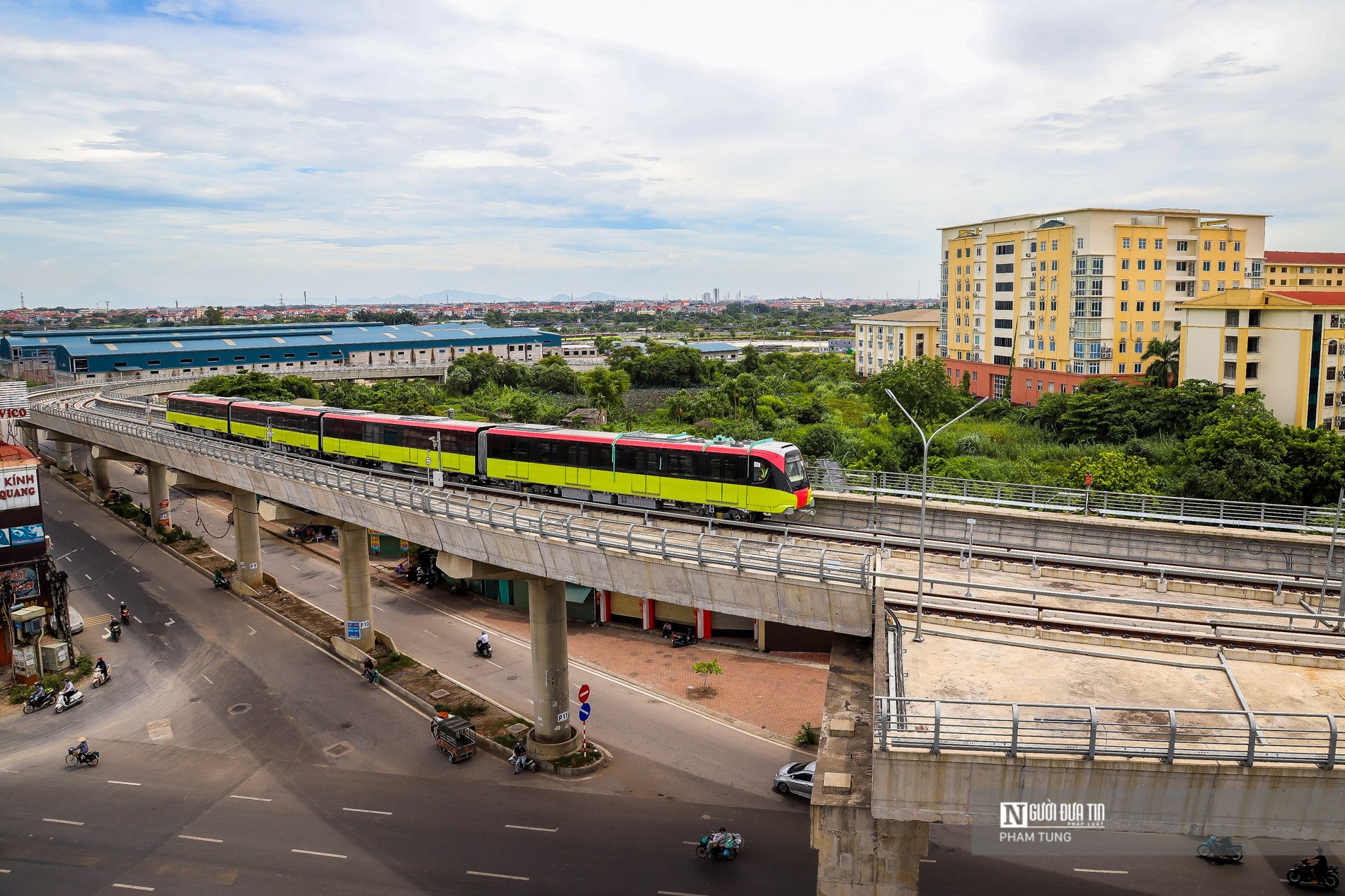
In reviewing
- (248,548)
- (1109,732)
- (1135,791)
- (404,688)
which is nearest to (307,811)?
(404,688)

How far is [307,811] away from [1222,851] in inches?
1031

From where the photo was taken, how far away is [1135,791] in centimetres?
1365

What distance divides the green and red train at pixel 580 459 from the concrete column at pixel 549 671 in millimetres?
5641

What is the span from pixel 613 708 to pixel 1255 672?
22222mm

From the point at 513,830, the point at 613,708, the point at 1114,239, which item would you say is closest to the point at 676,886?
the point at 513,830

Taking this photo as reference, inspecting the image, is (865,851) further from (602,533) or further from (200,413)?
(200,413)

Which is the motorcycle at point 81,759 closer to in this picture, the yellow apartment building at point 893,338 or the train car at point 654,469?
the train car at point 654,469

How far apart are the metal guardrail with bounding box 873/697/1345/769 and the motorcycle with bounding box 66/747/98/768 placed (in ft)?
92.5

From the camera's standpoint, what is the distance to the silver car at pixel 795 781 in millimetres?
26109

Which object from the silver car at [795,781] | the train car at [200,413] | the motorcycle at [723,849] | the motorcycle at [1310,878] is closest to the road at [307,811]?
the motorcycle at [723,849]

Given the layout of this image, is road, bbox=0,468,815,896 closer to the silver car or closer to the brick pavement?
the silver car

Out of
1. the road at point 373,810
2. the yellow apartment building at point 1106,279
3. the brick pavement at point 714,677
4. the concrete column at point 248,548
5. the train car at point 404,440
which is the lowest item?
the brick pavement at point 714,677

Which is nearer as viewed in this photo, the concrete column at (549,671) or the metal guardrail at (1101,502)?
the metal guardrail at (1101,502)

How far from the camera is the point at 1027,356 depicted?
77.2 metres
